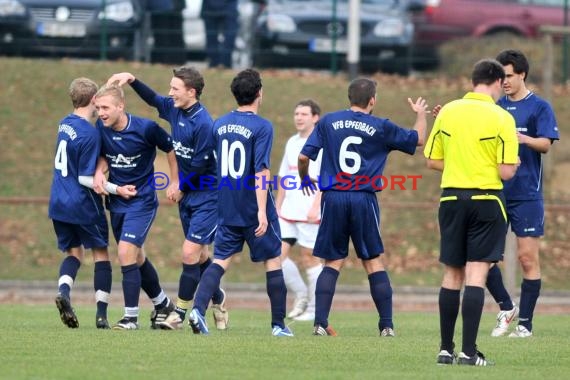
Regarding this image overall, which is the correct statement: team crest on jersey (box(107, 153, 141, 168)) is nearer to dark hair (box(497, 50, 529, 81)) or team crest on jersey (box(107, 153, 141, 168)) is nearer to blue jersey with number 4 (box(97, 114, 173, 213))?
blue jersey with number 4 (box(97, 114, 173, 213))

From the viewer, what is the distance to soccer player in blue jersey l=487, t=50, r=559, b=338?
38.2 feet

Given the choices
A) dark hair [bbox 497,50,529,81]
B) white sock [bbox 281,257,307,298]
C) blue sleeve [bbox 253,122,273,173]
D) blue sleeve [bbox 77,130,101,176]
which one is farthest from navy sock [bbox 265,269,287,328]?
white sock [bbox 281,257,307,298]

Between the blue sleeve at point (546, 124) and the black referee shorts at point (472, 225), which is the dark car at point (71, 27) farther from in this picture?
the black referee shorts at point (472, 225)

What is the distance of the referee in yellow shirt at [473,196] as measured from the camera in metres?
8.86

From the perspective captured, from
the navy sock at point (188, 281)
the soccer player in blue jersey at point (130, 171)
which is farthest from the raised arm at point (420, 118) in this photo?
the navy sock at point (188, 281)

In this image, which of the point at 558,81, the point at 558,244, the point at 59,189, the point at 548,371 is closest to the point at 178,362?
the point at 548,371

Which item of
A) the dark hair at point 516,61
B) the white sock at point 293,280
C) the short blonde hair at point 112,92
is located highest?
the dark hair at point 516,61

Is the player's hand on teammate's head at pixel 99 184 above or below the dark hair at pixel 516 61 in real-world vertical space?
below

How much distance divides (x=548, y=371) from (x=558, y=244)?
39.1ft

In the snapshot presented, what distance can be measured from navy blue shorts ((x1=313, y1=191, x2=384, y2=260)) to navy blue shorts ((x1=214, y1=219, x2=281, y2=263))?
439 mm

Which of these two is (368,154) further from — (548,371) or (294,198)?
(294,198)

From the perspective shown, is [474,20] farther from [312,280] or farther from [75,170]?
[75,170]

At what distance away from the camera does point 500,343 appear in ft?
35.4

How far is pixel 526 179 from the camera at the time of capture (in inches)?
462
